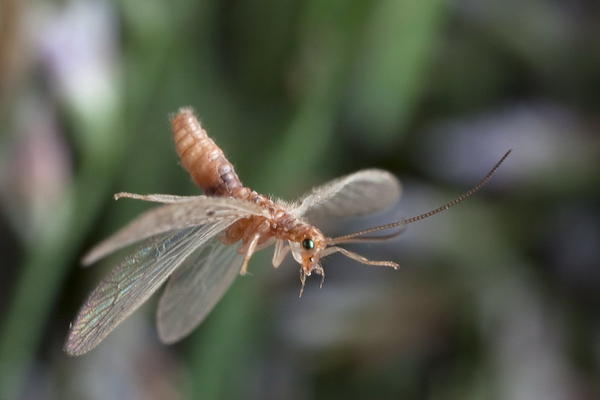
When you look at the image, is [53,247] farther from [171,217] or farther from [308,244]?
[171,217]

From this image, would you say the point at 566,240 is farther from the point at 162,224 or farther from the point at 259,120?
the point at 162,224

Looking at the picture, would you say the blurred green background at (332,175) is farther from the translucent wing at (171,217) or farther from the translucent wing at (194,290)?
the translucent wing at (171,217)

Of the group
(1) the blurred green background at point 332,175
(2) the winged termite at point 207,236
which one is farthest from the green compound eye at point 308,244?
(1) the blurred green background at point 332,175

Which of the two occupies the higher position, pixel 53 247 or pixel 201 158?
pixel 201 158

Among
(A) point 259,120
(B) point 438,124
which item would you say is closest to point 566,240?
(B) point 438,124

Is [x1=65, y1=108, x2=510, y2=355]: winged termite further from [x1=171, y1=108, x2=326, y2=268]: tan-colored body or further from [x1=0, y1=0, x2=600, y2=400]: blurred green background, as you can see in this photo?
[x1=0, y1=0, x2=600, y2=400]: blurred green background

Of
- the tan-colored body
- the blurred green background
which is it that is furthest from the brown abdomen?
the blurred green background

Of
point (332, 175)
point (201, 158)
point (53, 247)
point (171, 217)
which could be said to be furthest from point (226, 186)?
point (332, 175)

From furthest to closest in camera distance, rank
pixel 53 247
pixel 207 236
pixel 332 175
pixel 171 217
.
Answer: pixel 332 175 < pixel 53 247 < pixel 207 236 < pixel 171 217
